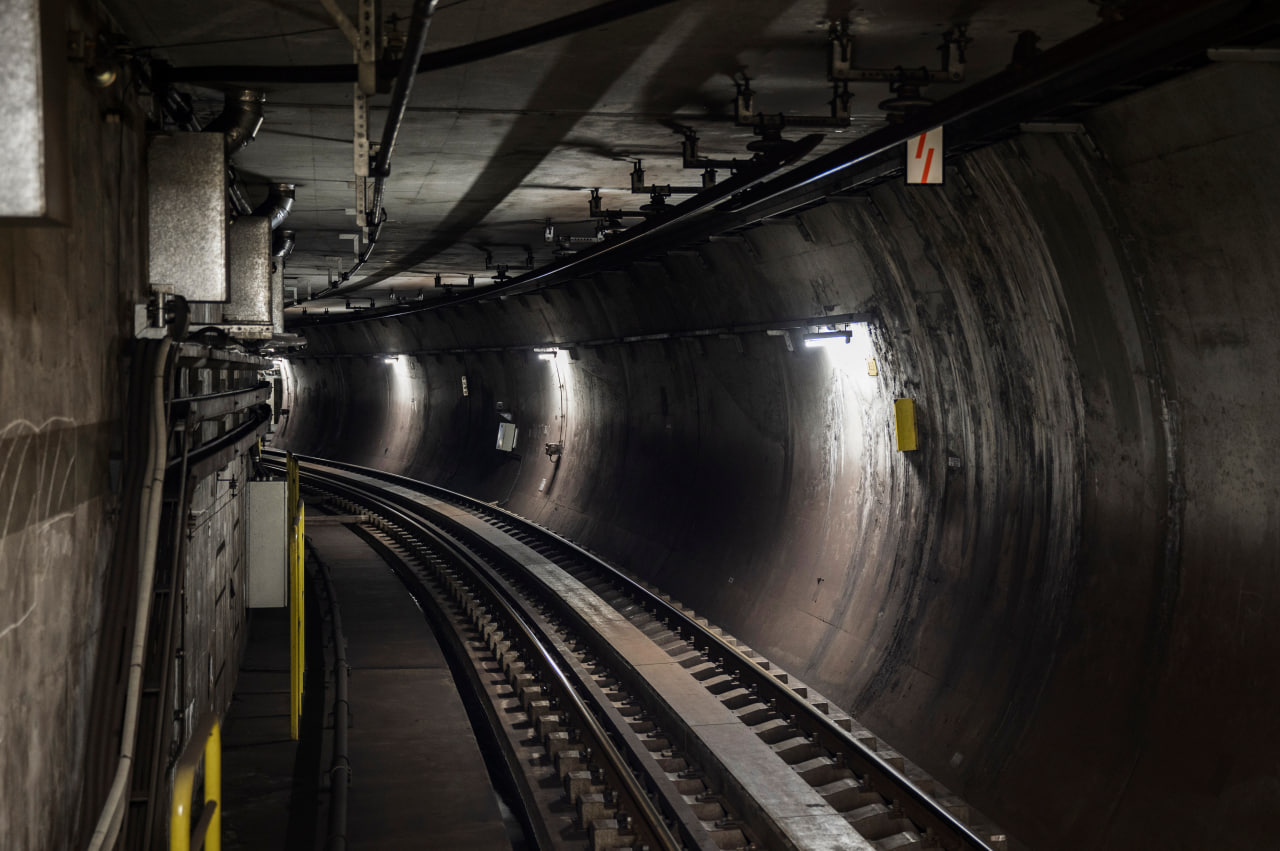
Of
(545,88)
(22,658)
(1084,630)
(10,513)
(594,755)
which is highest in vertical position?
(545,88)

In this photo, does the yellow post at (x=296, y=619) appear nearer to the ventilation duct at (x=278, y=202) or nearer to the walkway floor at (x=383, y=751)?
the walkway floor at (x=383, y=751)

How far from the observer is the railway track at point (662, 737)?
22.7 ft

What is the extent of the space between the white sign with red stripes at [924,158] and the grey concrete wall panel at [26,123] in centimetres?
482

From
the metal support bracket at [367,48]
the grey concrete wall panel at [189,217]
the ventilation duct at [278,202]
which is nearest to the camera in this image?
the metal support bracket at [367,48]

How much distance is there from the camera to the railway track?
691cm

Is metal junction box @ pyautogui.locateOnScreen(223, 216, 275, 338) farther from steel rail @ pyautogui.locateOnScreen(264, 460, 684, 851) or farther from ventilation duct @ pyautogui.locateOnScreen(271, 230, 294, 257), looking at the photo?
steel rail @ pyautogui.locateOnScreen(264, 460, 684, 851)

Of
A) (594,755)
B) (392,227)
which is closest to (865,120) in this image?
(594,755)

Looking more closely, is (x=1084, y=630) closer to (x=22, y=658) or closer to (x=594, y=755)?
(x=594, y=755)

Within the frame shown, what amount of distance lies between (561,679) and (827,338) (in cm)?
382

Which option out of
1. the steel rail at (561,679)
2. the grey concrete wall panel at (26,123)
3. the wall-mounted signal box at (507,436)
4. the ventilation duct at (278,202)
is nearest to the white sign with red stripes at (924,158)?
the steel rail at (561,679)

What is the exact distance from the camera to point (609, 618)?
1273 centimetres

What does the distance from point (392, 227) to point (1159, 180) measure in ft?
33.8

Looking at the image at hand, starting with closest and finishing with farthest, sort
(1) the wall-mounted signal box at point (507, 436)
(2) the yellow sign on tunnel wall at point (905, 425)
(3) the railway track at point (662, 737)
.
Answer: (3) the railway track at point (662, 737) → (2) the yellow sign on tunnel wall at point (905, 425) → (1) the wall-mounted signal box at point (507, 436)

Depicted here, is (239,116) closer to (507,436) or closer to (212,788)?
(212,788)
